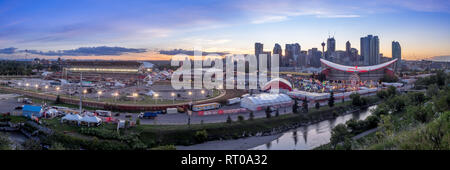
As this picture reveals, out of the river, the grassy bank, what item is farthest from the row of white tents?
the river

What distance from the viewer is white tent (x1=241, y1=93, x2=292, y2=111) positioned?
8120mm

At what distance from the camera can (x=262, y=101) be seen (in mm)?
8305

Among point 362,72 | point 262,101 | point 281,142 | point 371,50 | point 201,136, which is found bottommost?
point 281,142

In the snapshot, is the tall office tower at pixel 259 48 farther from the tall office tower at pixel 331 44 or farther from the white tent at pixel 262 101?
the white tent at pixel 262 101

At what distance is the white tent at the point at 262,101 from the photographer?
8.12 m

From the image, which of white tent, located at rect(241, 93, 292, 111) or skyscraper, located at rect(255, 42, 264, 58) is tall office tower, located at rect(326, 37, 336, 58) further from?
white tent, located at rect(241, 93, 292, 111)

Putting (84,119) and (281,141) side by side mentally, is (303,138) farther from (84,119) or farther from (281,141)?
(84,119)

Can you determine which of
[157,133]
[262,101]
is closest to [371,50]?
[262,101]

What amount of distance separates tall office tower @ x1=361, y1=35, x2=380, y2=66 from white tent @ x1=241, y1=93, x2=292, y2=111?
103 feet

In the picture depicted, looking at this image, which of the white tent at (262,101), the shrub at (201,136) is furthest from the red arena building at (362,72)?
the shrub at (201,136)

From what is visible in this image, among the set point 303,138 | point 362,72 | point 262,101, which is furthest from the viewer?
point 362,72

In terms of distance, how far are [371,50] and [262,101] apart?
32.9 m
